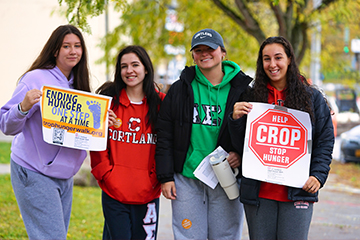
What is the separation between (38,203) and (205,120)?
56.7 inches

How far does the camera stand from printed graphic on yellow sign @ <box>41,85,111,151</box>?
3.21 meters

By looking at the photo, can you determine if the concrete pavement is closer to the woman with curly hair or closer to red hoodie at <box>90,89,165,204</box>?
red hoodie at <box>90,89,165,204</box>

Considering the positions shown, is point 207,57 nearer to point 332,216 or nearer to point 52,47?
point 52,47

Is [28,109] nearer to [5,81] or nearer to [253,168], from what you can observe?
[253,168]

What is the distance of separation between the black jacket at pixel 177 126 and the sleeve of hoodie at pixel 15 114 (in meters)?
1.05

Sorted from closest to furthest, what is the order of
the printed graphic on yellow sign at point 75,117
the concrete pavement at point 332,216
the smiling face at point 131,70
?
the printed graphic on yellow sign at point 75,117, the smiling face at point 131,70, the concrete pavement at point 332,216

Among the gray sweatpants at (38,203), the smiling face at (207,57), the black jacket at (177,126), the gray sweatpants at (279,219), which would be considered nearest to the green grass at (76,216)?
the gray sweatpants at (38,203)

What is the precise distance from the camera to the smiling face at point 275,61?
3.15m

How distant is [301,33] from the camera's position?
9172 millimetres

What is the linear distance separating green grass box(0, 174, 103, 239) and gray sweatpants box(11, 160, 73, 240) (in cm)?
204

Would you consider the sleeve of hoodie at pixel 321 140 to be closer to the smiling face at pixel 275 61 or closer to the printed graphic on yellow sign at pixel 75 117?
the smiling face at pixel 275 61

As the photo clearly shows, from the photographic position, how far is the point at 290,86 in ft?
10.3

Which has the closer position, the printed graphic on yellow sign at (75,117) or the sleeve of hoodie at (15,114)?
the sleeve of hoodie at (15,114)

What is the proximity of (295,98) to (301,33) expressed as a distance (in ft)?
21.5
